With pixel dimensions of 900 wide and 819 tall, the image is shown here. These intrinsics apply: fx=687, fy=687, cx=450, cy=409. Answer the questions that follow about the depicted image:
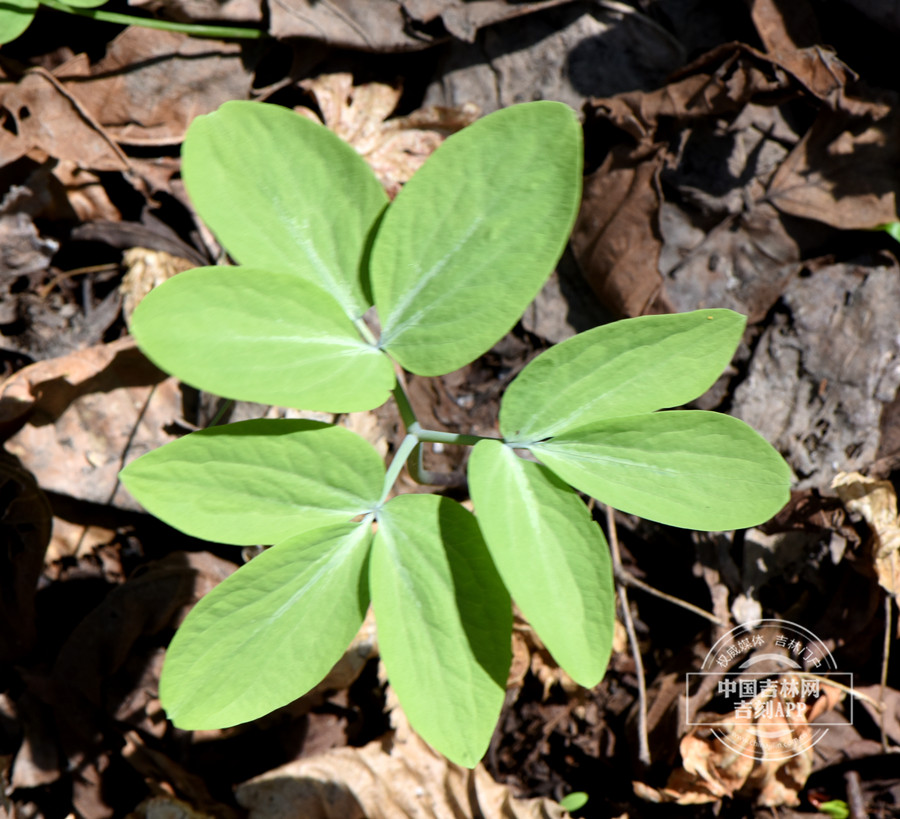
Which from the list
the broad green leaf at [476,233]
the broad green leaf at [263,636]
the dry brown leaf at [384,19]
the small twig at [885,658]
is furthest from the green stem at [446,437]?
the dry brown leaf at [384,19]

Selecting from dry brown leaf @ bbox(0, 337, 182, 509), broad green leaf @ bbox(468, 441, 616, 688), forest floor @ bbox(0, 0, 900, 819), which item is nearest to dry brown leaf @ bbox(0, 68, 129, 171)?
forest floor @ bbox(0, 0, 900, 819)

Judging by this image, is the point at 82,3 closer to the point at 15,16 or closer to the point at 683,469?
the point at 15,16

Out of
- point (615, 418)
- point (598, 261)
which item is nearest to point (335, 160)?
point (615, 418)

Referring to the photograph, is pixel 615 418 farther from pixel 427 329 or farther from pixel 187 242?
pixel 187 242

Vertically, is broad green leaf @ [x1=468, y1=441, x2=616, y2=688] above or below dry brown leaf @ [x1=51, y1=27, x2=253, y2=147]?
below

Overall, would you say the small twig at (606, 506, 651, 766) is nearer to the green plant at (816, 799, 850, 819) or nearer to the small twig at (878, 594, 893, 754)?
the green plant at (816, 799, 850, 819)

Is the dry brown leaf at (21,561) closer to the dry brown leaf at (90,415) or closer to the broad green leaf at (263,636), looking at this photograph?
the dry brown leaf at (90,415)
